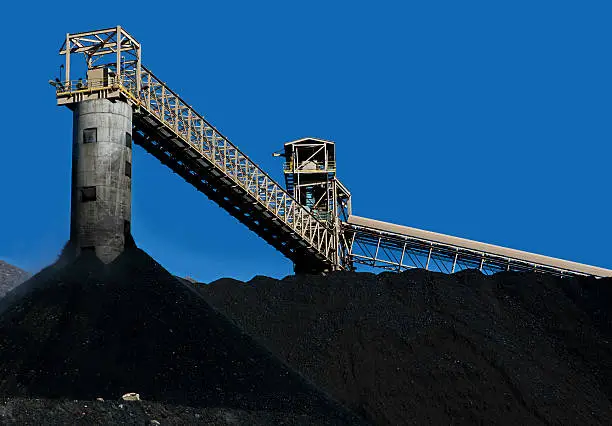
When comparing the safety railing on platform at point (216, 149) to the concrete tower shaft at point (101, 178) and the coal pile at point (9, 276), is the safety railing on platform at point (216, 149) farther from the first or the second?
the coal pile at point (9, 276)

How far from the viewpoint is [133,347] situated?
2309 cm

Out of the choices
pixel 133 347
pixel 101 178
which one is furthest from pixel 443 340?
pixel 101 178

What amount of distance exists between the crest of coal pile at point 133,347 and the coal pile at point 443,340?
2325 millimetres

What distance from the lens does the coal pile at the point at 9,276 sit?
43.5 m

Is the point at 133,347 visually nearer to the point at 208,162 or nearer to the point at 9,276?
the point at 208,162

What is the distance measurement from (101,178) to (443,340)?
13108 mm

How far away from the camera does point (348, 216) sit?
43.4 m

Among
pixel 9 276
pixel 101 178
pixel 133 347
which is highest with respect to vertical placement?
pixel 9 276

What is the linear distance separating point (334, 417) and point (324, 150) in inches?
889

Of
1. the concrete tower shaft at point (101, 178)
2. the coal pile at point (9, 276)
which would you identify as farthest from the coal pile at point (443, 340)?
the coal pile at point (9, 276)

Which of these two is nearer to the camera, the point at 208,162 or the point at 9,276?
the point at 208,162

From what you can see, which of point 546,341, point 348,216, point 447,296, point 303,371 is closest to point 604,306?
point 546,341

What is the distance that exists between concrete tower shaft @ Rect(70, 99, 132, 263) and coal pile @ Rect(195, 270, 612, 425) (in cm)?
467

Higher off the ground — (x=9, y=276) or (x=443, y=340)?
(x=9, y=276)
